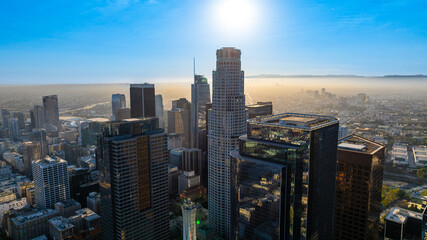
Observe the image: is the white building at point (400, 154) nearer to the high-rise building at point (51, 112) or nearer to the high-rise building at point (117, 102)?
the high-rise building at point (117, 102)

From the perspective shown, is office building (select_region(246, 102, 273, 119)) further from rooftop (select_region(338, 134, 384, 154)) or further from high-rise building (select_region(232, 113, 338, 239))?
high-rise building (select_region(232, 113, 338, 239))

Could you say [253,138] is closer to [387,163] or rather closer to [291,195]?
[291,195]

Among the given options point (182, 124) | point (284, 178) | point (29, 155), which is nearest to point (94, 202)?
point (29, 155)

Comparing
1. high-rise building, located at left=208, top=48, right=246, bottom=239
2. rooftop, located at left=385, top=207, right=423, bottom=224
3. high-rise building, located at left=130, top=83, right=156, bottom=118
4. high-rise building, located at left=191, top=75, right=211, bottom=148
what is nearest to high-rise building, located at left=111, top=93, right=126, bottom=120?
high-rise building, located at left=130, top=83, right=156, bottom=118

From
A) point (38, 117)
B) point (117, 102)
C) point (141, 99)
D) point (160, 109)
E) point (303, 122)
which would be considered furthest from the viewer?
point (160, 109)

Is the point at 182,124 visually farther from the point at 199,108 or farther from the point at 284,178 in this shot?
the point at 284,178

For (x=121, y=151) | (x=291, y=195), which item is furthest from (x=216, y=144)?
(x=291, y=195)
